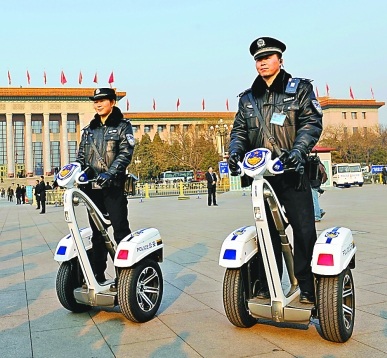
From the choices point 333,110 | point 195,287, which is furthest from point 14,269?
point 333,110

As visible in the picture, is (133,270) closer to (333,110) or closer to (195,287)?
(195,287)

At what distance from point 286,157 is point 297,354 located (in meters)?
1.22

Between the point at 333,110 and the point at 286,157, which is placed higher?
the point at 333,110

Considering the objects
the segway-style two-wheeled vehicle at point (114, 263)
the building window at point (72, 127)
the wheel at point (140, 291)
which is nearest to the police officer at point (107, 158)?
the segway-style two-wheeled vehicle at point (114, 263)

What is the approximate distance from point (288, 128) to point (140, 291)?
5.56 feet

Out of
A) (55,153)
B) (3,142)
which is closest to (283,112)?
(55,153)

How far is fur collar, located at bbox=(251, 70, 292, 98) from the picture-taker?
3.42 meters

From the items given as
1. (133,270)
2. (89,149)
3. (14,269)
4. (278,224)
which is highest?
(89,149)

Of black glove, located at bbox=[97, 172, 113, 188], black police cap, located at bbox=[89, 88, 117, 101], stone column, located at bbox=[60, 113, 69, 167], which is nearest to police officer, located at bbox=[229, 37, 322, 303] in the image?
black glove, located at bbox=[97, 172, 113, 188]

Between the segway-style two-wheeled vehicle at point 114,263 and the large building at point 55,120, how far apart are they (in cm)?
6570

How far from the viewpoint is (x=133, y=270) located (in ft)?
12.2

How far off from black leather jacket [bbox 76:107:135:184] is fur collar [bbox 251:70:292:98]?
1.20m

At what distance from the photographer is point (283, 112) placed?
3.37m

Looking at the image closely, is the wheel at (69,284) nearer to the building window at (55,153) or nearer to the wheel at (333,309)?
the wheel at (333,309)
